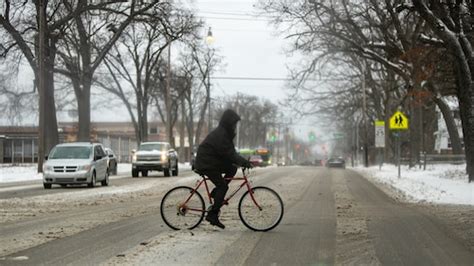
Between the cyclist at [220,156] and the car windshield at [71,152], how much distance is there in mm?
14268

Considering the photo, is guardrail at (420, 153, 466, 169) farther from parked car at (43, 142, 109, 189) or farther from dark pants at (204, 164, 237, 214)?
dark pants at (204, 164, 237, 214)

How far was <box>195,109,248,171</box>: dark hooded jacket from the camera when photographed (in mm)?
10086

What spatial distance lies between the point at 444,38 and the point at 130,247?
51.5ft

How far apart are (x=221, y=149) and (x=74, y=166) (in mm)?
13968

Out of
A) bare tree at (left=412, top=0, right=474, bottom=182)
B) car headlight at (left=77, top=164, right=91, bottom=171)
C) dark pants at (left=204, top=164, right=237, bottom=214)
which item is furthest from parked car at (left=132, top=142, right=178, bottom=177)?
dark pants at (left=204, top=164, right=237, bottom=214)

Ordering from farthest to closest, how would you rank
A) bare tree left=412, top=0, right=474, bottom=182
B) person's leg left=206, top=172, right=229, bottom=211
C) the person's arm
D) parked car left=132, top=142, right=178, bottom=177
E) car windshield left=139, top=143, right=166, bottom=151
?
car windshield left=139, top=143, right=166, bottom=151, parked car left=132, top=142, right=178, bottom=177, bare tree left=412, top=0, right=474, bottom=182, person's leg left=206, top=172, right=229, bottom=211, the person's arm

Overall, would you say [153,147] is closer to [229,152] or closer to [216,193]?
[216,193]

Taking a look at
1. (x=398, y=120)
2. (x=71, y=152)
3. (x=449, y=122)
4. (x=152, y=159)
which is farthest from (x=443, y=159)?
(x=71, y=152)

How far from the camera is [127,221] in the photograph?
12266 mm

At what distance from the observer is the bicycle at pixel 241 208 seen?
10648 mm

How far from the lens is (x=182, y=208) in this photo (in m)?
10.7

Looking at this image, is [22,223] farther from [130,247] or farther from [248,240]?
[248,240]

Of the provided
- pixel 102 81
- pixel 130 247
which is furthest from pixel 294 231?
pixel 102 81

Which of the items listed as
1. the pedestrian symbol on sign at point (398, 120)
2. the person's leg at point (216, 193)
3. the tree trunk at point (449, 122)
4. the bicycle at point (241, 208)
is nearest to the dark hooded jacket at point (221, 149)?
the person's leg at point (216, 193)
